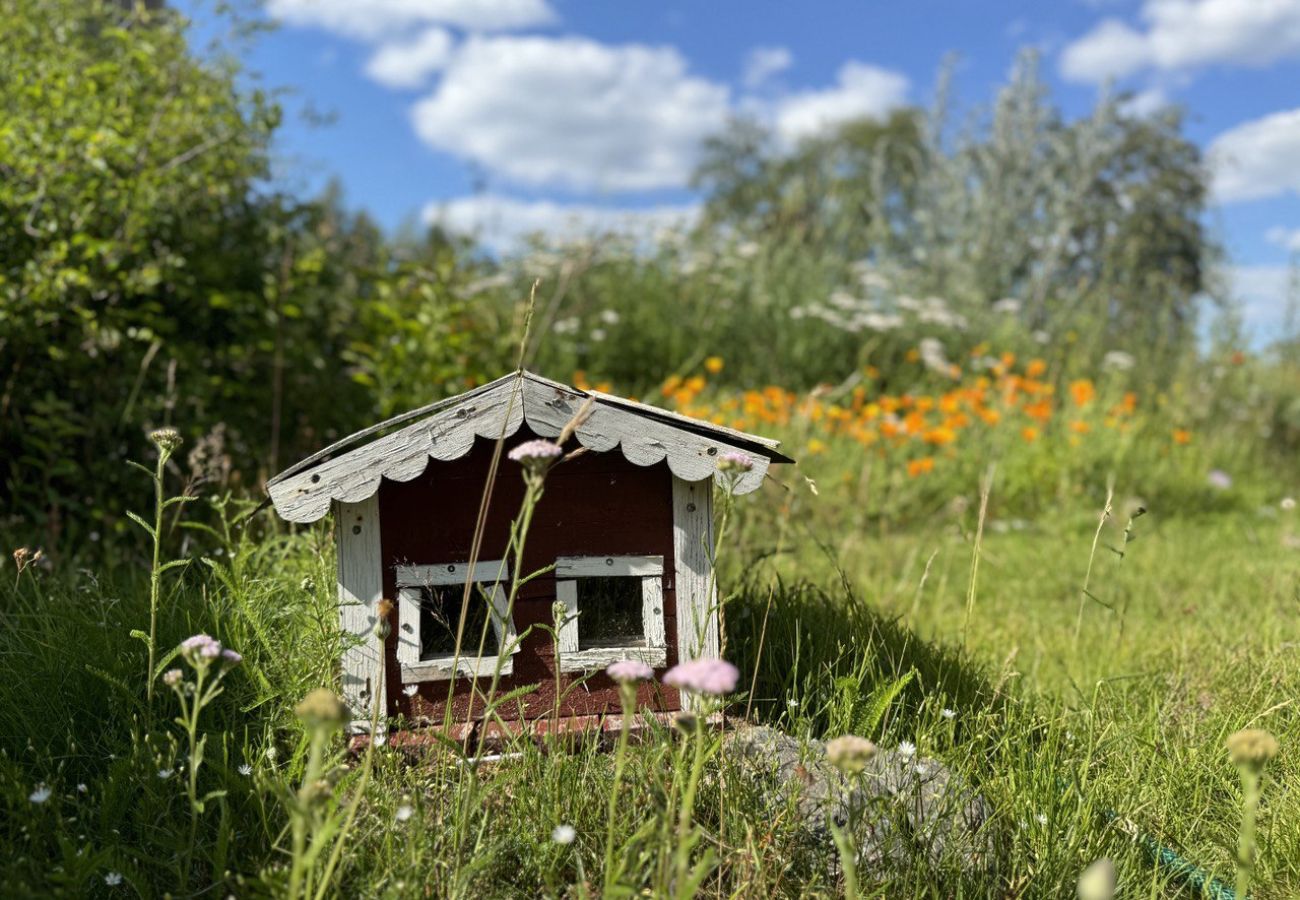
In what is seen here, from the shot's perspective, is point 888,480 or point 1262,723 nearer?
point 1262,723

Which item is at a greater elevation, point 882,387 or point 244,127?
point 244,127

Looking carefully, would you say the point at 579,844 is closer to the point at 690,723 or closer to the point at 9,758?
the point at 690,723

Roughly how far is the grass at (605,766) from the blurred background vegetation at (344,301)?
1.05 metres

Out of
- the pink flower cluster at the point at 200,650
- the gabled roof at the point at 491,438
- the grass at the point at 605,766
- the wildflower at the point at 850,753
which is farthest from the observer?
the gabled roof at the point at 491,438

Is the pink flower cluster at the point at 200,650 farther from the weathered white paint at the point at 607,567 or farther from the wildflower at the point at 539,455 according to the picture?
the weathered white paint at the point at 607,567

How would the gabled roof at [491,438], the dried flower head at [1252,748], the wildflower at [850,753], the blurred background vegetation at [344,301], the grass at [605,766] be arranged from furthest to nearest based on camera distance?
1. the blurred background vegetation at [344,301]
2. the gabled roof at [491,438]
3. the grass at [605,766]
4. the wildflower at [850,753]
5. the dried flower head at [1252,748]

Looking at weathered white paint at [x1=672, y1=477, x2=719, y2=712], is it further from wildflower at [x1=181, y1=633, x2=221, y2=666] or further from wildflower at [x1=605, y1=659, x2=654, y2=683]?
wildflower at [x1=181, y1=633, x2=221, y2=666]

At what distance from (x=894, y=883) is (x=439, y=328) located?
388cm

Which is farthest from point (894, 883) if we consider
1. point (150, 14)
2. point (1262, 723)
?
point (150, 14)

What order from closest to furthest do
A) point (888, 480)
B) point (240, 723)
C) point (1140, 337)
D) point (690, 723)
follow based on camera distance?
1. point (690, 723)
2. point (240, 723)
3. point (888, 480)
4. point (1140, 337)

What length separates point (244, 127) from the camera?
4.88 m

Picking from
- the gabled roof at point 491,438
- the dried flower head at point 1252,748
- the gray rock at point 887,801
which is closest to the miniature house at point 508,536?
the gabled roof at point 491,438

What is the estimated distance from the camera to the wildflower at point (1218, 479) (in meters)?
6.03

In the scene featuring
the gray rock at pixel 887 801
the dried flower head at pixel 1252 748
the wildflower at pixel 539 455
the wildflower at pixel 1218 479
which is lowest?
the gray rock at pixel 887 801
